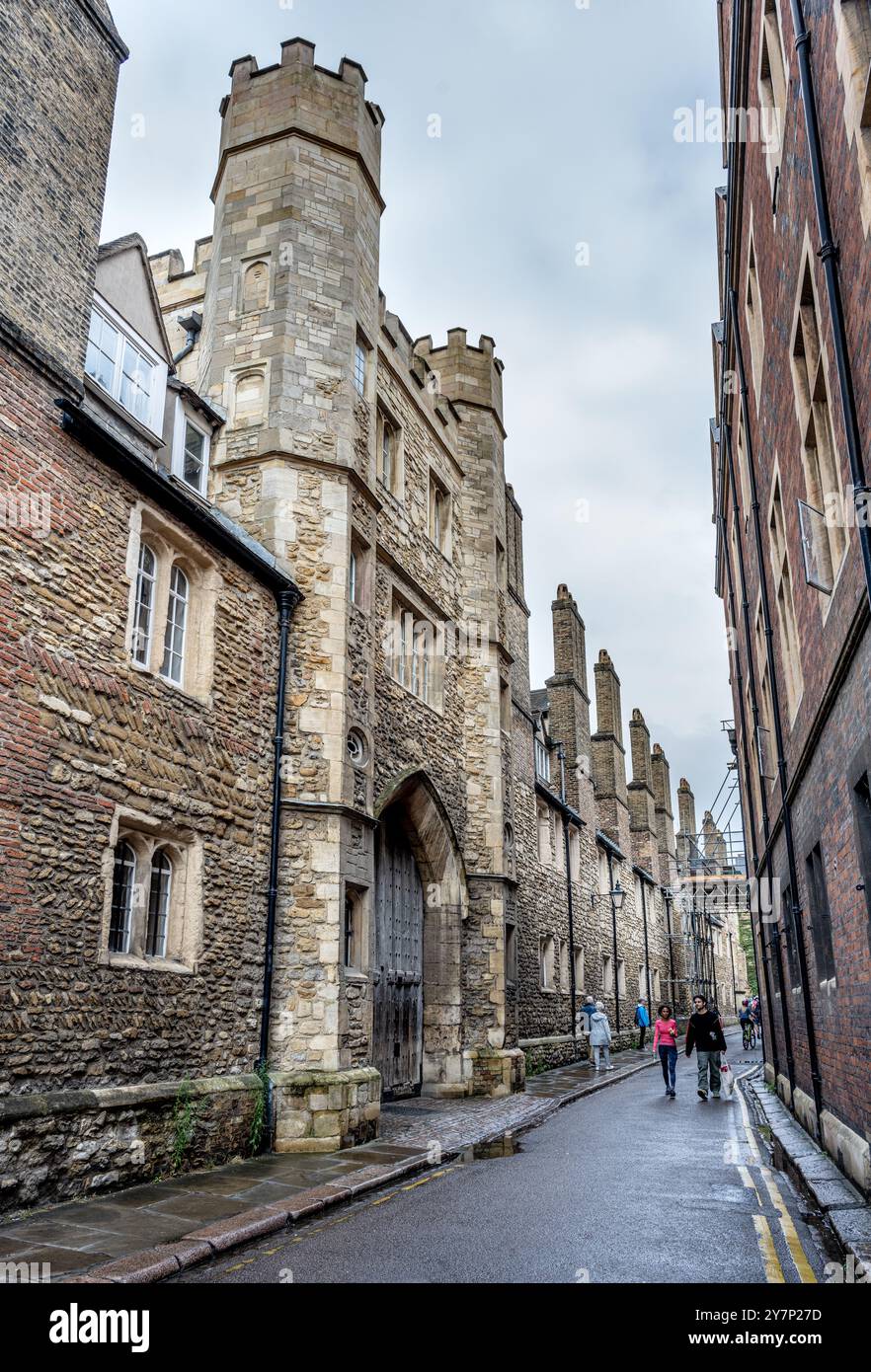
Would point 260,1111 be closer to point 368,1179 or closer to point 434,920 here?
point 368,1179

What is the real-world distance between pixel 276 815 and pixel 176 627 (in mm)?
2498

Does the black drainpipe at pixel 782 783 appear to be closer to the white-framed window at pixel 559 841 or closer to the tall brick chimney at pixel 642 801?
the white-framed window at pixel 559 841

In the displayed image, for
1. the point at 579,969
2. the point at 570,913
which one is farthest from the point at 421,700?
the point at 579,969

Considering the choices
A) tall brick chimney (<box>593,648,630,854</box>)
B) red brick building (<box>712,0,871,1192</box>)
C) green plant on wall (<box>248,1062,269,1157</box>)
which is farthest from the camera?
tall brick chimney (<box>593,648,630,854</box>)

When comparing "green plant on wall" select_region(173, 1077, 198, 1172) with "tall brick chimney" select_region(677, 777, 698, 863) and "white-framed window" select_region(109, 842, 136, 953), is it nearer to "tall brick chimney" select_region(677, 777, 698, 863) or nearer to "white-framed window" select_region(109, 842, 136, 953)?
"white-framed window" select_region(109, 842, 136, 953)

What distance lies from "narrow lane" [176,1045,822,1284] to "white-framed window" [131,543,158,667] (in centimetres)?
535

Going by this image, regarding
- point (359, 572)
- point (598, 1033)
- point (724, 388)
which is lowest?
point (598, 1033)

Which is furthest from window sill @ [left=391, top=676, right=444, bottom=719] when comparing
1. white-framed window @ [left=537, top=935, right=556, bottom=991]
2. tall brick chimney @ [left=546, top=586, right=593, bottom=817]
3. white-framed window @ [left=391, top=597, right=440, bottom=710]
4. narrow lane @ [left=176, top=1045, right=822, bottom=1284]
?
tall brick chimney @ [left=546, top=586, right=593, bottom=817]

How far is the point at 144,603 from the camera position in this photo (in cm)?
988

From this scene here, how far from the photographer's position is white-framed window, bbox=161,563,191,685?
10167mm

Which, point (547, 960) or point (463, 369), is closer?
point (463, 369)

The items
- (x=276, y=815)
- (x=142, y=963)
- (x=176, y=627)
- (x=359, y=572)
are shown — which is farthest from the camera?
(x=359, y=572)
